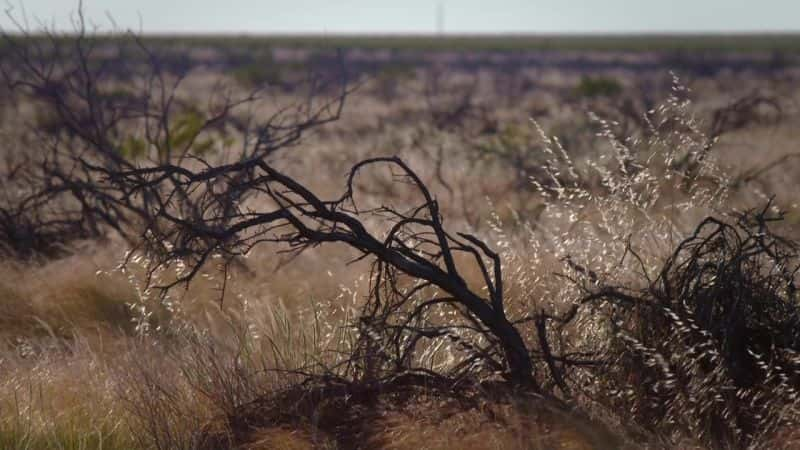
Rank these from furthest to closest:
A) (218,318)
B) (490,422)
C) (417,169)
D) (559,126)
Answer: (559,126) → (417,169) → (218,318) → (490,422)

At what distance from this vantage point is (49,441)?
4.04 m

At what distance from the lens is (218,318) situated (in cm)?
616

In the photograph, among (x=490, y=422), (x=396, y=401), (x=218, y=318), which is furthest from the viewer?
(x=218, y=318)

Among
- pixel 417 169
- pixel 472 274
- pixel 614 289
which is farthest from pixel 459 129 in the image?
pixel 614 289

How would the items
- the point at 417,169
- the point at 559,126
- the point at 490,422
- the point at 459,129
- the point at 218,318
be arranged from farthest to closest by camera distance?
the point at 559,126, the point at 459,129, the point at 417,169, the point at 218,318, the point at 490,422

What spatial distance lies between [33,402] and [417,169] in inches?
365

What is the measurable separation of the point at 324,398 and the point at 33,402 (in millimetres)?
1120

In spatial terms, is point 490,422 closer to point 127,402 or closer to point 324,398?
point 324,398

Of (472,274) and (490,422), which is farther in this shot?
(472,274)

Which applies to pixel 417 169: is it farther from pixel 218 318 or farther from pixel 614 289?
pixel 614 289

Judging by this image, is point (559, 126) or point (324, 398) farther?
point (559, 126)

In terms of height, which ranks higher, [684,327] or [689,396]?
[684,327]

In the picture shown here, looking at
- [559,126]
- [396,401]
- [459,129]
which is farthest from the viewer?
[559,126]

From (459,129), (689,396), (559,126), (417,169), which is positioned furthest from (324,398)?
(559,126)
